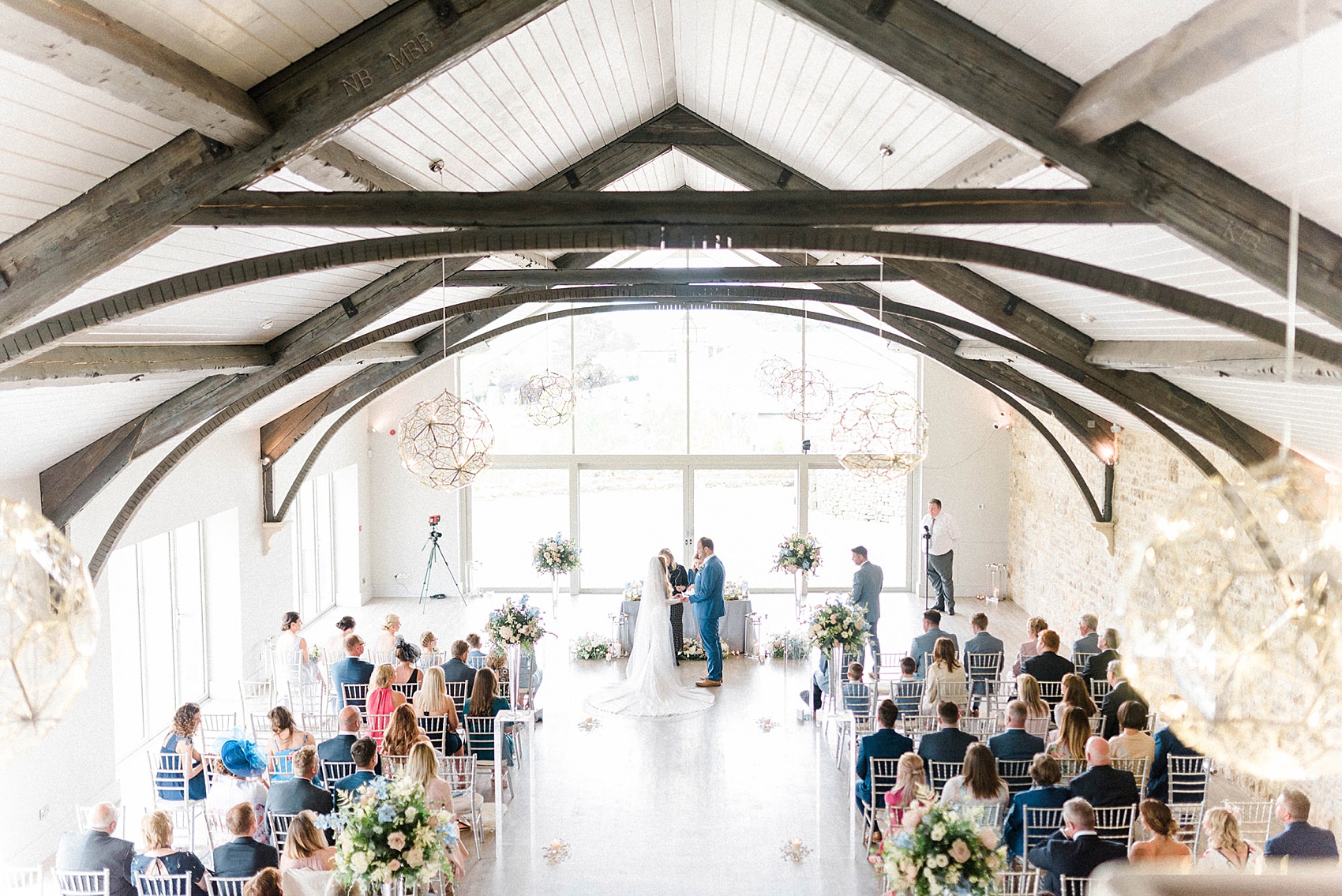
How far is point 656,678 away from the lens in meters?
10.7

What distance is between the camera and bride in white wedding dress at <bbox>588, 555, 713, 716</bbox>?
10625 mm

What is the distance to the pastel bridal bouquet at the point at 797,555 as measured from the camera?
1236 centimetres

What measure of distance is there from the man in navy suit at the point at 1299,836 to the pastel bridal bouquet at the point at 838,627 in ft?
13.3

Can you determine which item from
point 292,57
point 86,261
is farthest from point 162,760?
point 292,57

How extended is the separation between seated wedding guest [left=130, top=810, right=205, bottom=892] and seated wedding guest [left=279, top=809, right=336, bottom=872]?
1.52 feet

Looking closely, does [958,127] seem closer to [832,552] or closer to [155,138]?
[155,138]

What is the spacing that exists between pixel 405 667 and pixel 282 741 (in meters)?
1.97

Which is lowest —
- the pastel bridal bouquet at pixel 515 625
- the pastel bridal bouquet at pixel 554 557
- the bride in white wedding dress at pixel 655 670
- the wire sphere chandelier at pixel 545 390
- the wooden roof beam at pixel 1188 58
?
the bride in white wedding dress at pixel 655 670

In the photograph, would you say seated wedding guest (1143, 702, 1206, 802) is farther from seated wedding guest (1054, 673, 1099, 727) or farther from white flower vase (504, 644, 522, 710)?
white flower vase (504, 644, 522, 710)

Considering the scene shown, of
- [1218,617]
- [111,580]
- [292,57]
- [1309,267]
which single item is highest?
[292,57]

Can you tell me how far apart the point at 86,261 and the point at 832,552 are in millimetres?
12648

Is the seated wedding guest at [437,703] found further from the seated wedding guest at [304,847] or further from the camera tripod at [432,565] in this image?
the camera tripod at [432,565]

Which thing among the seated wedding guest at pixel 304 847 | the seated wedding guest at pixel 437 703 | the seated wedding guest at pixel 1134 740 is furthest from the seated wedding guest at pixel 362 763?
the seated wedding guest at pixel 1134 740


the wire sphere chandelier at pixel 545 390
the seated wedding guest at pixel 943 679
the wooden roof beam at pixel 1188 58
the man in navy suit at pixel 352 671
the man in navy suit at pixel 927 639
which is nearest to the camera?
the wooden roof beam at pixel 1188 58
